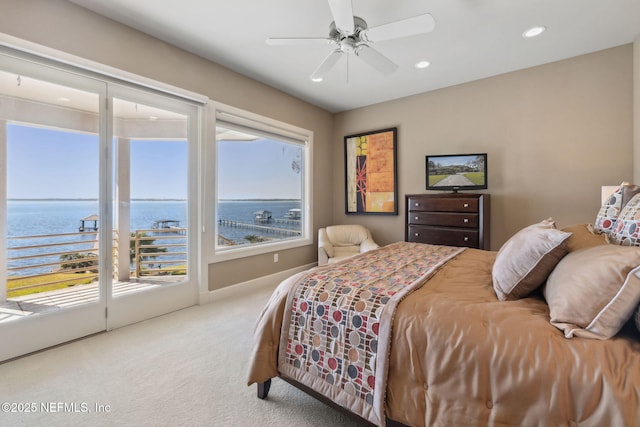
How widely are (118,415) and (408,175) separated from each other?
409cm

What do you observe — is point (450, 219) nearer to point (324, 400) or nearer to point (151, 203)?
point (324, 400)

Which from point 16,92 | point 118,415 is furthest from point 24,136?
point 118,415

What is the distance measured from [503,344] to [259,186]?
3.53 metres

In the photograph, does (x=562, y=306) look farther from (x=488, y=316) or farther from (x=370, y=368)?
(x=370, y=368)

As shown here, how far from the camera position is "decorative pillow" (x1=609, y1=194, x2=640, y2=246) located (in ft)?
4.07

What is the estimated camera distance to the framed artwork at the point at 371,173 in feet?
14.4

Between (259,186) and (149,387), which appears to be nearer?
(149,387)

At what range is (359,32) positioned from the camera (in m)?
2.18

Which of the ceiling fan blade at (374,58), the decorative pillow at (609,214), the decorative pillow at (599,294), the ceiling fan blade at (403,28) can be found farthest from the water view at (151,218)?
the decorative pillow at (609,214)

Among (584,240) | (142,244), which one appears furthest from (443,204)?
(142,244)

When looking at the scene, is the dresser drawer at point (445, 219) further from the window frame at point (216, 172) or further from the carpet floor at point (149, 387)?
the carpet floor at point (149, 387)

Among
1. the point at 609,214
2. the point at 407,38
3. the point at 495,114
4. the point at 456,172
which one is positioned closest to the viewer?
the point at 609,214

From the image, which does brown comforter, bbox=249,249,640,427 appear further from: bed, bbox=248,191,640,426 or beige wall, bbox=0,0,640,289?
beige wall, bbox=0,0,640,289

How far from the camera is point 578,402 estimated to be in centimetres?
84
